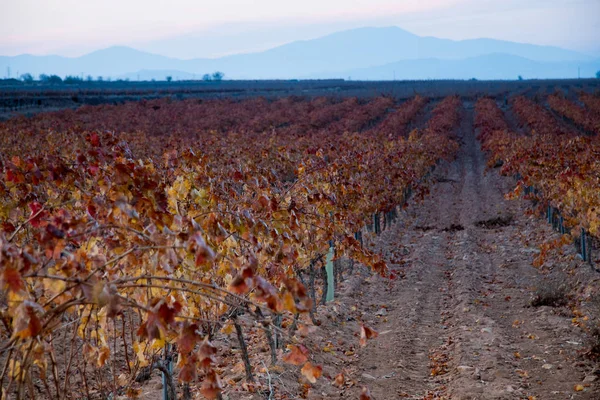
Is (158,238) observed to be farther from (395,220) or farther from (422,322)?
(395,220)

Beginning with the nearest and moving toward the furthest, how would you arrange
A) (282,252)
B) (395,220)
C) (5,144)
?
(282,252)
(395,220)
(5,144)

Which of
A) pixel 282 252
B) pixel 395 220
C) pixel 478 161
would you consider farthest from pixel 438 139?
pixel 282 252

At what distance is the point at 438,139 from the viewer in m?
29.1

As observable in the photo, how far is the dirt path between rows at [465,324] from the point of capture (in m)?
7.09

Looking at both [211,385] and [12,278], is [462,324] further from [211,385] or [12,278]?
[12,278]

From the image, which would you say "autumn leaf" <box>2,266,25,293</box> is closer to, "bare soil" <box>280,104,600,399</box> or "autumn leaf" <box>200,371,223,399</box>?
"autumn leaf" <box>200,371,223,399</box>

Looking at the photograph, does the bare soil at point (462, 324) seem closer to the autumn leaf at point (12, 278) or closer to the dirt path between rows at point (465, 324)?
the dirt path between rows at point (465, 324)

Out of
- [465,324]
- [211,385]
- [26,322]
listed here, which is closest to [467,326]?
[465,324]

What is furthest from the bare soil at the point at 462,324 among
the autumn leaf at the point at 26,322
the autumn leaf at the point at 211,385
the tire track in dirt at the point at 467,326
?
the autumn leaf at the point at 26,322

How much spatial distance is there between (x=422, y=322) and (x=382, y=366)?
1995 mm

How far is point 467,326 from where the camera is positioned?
360 inches

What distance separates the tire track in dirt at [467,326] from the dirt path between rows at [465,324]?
0.01 metres

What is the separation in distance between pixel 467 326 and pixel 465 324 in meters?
0.12

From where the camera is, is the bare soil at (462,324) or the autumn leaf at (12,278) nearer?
the autumn leaf at (12,278)
